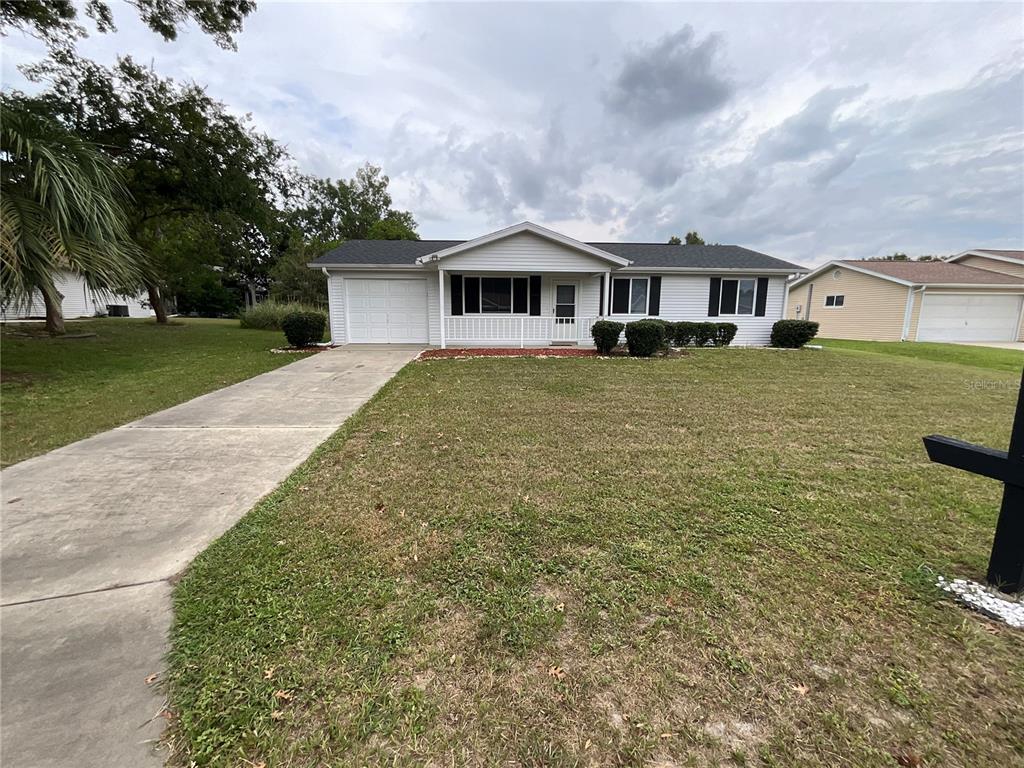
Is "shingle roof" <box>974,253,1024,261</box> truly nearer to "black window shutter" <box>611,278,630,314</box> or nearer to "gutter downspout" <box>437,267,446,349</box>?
"black window shutter" <box>611,278,630,314</box>

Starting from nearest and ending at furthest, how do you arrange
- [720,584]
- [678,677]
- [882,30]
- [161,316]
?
1. [678,677]
2. [720,584]
3. [882,30]
4. [161,316]

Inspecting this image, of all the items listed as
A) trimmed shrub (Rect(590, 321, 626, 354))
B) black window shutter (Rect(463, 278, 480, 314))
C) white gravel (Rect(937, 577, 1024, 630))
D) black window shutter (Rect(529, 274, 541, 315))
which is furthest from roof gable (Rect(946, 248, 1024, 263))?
white gravel (Rect(937, 577, 1024, 630))

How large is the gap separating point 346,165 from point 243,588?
47.6m

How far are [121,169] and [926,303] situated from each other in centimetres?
3073

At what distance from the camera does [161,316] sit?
2308 centimetres

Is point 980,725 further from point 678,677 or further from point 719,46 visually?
point 719,46

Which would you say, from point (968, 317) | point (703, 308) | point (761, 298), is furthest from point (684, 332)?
point (968, 317)

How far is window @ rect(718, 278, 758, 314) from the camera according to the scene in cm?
1535

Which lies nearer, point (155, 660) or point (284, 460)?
point (155, 660)

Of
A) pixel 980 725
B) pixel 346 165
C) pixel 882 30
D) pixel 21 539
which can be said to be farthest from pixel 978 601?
pixel 346 165

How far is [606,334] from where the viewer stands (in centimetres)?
1217

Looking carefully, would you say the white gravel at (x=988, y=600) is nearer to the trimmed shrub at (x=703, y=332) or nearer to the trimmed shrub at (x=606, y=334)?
the trimmed shrub at (x=606, y=334)

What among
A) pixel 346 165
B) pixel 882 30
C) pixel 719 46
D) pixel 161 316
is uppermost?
pixel 346 165

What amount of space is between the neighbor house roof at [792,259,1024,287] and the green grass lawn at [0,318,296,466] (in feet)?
74.3
